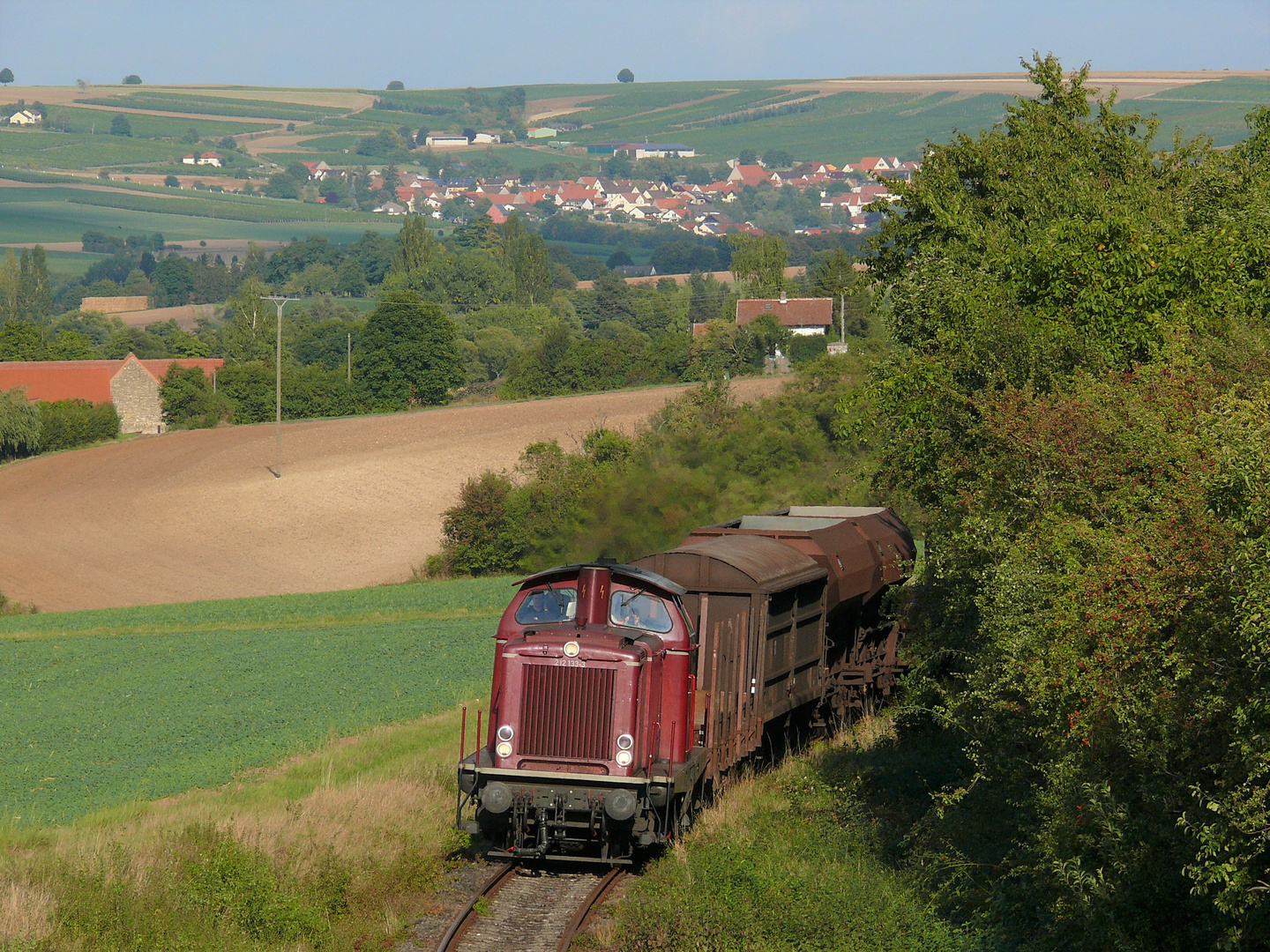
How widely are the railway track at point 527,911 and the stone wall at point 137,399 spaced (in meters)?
107

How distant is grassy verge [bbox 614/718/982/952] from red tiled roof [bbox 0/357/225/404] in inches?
4153

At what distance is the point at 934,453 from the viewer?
78.4 ft

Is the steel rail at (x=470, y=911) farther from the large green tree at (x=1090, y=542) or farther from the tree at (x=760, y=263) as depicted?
the tree at (x=760, y=263)

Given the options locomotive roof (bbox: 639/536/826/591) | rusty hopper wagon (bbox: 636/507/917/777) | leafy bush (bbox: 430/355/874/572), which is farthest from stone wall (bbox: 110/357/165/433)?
locomotive roof (bbox: 639/536/826/591)

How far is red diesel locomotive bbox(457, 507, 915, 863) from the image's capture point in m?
16.9

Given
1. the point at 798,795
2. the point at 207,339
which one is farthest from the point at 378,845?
the point at 207,339

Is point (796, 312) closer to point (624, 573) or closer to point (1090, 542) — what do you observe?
point (624, 573)

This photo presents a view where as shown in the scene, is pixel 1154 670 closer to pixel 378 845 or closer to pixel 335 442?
pixel 378 845

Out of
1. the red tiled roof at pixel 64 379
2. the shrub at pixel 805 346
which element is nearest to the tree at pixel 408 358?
the red tiled roof at pixel 64 379

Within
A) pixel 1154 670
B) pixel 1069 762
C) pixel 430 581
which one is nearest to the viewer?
pixel 1154 670

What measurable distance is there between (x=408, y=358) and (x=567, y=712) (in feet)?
351

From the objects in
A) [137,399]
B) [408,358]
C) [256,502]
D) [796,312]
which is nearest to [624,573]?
[256,502]

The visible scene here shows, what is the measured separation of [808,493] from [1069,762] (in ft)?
150

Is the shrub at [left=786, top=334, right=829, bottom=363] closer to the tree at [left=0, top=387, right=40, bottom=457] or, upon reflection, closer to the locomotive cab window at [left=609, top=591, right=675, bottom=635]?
the tree at [left=0, top=387, right=40, bottom=457]
